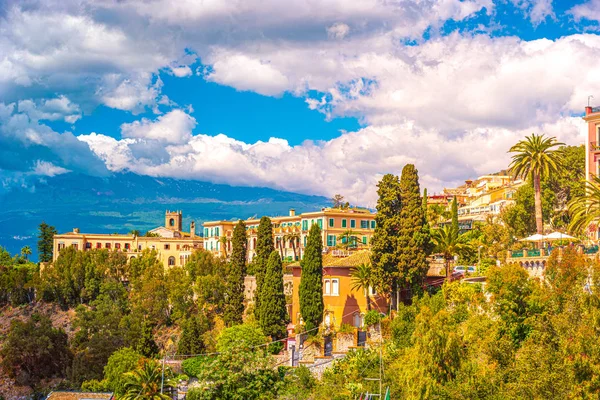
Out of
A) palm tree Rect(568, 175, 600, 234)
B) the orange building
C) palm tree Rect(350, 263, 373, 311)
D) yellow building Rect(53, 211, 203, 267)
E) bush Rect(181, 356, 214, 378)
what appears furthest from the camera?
yellow building Rect(53, 211, 203, 267)

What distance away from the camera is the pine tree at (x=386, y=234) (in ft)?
163

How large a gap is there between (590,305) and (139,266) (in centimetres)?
7029

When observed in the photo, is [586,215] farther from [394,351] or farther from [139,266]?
[139,266]

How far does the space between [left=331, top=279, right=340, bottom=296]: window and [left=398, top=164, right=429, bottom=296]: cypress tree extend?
267 inches

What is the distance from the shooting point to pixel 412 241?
162 ft

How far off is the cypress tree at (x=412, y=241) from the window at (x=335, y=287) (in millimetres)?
6794

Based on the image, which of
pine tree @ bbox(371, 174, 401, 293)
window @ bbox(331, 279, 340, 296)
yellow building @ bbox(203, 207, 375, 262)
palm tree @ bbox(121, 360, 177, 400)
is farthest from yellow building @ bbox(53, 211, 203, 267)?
pine tree @ bbox(371, 174, 401, 293)

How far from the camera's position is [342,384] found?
41688 mm

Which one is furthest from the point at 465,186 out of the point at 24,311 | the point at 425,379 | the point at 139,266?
the point at 425,379

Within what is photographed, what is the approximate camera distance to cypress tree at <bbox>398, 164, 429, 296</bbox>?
1933 inches

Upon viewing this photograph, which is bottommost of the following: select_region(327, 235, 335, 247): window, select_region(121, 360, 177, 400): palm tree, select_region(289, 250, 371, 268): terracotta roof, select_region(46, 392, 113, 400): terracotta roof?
select_region(46, 392, 113, 400): terracotta roof

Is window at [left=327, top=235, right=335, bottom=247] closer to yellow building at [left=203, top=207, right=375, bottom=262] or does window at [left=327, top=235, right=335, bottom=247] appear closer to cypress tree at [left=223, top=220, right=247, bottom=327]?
yellow building at [left=203, top=207, right=375, bottom=262]

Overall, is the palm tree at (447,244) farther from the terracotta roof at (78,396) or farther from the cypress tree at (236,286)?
the terracotta roof at (78,396)

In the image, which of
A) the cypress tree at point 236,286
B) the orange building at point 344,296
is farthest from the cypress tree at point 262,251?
the orange building at point 344,296
